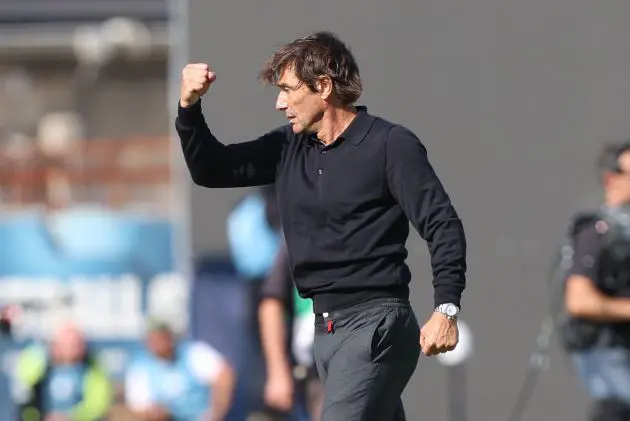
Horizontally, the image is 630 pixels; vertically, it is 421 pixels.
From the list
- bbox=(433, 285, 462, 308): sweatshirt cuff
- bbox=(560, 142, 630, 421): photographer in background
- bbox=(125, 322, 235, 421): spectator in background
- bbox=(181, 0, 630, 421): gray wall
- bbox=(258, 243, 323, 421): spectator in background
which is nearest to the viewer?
bbox=(433, 285, 462, 308): sweatshirt cuff

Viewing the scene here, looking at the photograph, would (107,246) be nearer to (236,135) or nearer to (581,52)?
(236,135)

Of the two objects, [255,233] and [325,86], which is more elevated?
[325,86]

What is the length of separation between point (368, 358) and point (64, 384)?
4936 millimetres

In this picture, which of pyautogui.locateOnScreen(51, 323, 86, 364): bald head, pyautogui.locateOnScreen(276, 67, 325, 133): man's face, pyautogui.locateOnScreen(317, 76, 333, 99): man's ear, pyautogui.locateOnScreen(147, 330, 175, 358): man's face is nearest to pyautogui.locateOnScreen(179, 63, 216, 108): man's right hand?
pyautogui.locateOnScreen(276, 67, 325, 133): man's face

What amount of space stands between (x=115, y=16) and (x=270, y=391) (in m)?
11.7

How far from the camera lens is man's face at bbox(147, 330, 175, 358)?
8.70 m

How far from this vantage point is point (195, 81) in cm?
460

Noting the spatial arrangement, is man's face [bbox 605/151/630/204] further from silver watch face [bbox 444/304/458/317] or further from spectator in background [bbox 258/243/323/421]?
silver watch face [bbox 444/304/458/317]

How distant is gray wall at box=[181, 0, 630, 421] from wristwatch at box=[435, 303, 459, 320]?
3.72 m

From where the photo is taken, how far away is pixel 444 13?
8.24 m

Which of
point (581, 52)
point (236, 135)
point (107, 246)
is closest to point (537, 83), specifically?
point (581, 52)

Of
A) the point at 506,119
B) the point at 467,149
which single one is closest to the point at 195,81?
the point at 467,149

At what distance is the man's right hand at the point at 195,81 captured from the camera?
15.1 ft

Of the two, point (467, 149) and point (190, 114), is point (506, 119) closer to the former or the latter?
point (467, 149)
